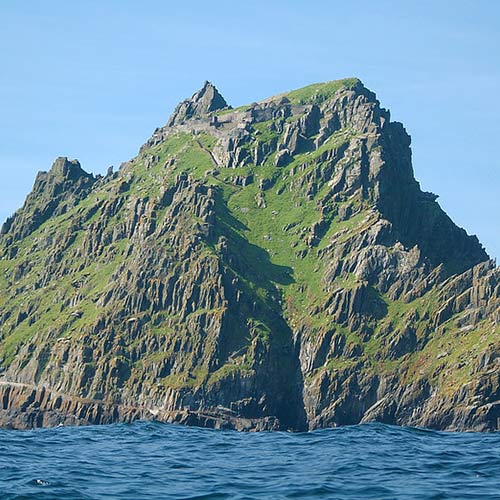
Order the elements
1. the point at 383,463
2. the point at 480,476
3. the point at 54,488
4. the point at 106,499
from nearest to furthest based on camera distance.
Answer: the point at 106,499 → the point at 54,488 → the point at 480,476 → the point at 383,463

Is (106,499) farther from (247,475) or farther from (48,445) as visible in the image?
(48,445)

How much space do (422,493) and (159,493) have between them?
19922 millimetres

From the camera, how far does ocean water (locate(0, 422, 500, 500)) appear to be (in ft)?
233

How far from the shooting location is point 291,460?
91.3 meters

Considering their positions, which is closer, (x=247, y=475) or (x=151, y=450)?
(x=247, y=475)

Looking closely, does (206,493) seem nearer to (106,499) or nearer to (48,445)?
(106,499)

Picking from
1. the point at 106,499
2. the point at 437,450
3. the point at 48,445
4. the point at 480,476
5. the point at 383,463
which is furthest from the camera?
the point at 48,445

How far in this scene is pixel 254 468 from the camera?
86188 millimetres

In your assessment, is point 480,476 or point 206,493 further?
point 480,476

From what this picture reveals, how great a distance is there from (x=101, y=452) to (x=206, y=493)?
3324 cm

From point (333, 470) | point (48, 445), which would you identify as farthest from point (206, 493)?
point (48, 445)

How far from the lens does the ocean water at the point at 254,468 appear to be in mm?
71000

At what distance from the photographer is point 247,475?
8088 centimetres

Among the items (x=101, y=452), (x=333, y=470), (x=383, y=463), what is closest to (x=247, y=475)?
(x=333, y=470)
